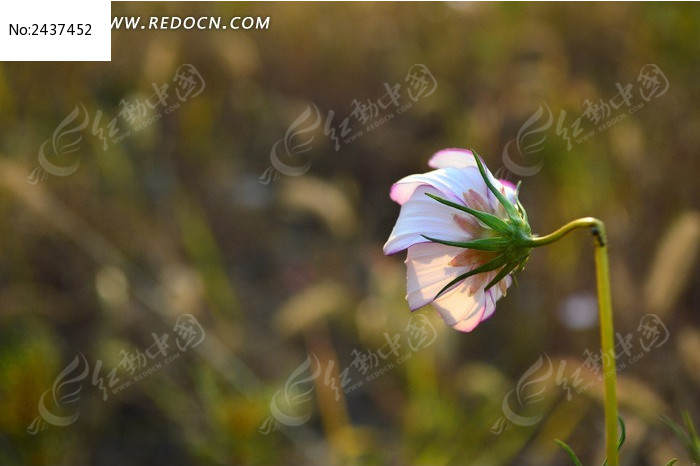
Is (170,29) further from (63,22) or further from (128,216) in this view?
(63,22)

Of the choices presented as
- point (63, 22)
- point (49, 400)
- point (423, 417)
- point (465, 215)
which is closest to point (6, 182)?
point (63, 22)

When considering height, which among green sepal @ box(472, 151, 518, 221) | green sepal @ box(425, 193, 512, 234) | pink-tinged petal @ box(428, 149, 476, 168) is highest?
pink-tinged petal @ box(428, 149, 476, 168)

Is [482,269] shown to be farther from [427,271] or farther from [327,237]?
[327,237]

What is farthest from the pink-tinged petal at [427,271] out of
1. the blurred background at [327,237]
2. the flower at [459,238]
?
the blurred background at [327,237]

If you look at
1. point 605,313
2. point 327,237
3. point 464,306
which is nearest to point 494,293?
point 464,306

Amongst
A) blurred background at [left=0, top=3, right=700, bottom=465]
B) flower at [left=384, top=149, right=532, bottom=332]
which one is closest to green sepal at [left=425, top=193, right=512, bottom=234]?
flower at [left=384, top=149, right=532, bottom=332]

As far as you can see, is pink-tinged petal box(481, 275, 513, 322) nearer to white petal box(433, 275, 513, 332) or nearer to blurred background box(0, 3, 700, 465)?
white petal box(433, 275, 513, 332)

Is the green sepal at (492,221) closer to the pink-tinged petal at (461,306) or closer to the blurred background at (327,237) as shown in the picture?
the pink-tinged petal at (461,306)

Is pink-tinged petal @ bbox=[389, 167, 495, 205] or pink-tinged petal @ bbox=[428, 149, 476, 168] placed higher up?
pink-tinged petal @ bbox=[428, 149, 476, 168]
